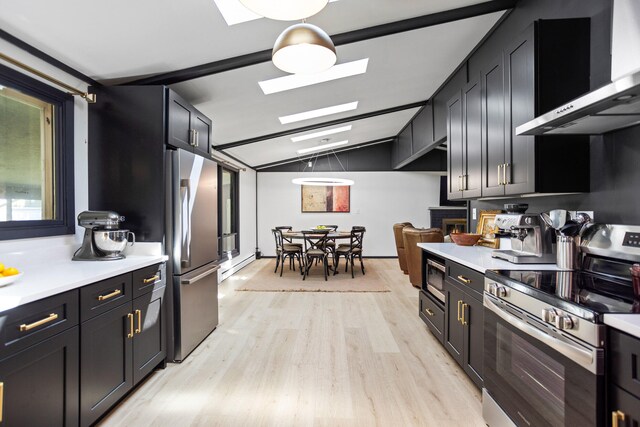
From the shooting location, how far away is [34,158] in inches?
86.6

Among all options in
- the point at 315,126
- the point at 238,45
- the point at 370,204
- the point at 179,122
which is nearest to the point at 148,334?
the point at 179,122

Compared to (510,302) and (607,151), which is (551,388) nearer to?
(510,302)

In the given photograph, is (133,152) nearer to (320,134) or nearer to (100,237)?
(100,237)

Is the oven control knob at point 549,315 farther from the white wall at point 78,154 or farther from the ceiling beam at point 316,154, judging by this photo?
the ceiling beam at point 316,154

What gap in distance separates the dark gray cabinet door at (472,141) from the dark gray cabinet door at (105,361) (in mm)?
2741

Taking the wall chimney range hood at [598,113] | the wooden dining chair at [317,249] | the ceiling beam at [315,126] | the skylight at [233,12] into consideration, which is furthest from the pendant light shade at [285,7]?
the wooden dining chair at [317,249]

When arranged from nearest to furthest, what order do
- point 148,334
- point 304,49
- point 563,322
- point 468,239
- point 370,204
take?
point 563,322 < point 304,49 < point 148,334 < point 468,239 < point 370,204

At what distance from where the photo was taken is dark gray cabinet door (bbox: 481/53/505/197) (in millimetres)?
2338

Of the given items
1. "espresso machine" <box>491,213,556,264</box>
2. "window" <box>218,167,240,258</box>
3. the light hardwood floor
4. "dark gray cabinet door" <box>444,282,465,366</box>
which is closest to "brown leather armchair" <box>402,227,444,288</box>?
the light hardwood floor

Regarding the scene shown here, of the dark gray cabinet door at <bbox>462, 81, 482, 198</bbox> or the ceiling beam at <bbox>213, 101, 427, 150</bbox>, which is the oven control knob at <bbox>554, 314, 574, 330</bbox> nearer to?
the dark gray cabinet door at <bbox>462, 81, 482, 198</bbox>

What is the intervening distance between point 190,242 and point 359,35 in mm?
2229

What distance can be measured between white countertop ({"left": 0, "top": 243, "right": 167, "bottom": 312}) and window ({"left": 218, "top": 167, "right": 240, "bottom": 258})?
3.73 metres

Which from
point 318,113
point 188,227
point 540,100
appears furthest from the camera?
point 318,113

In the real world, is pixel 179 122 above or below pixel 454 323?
above
